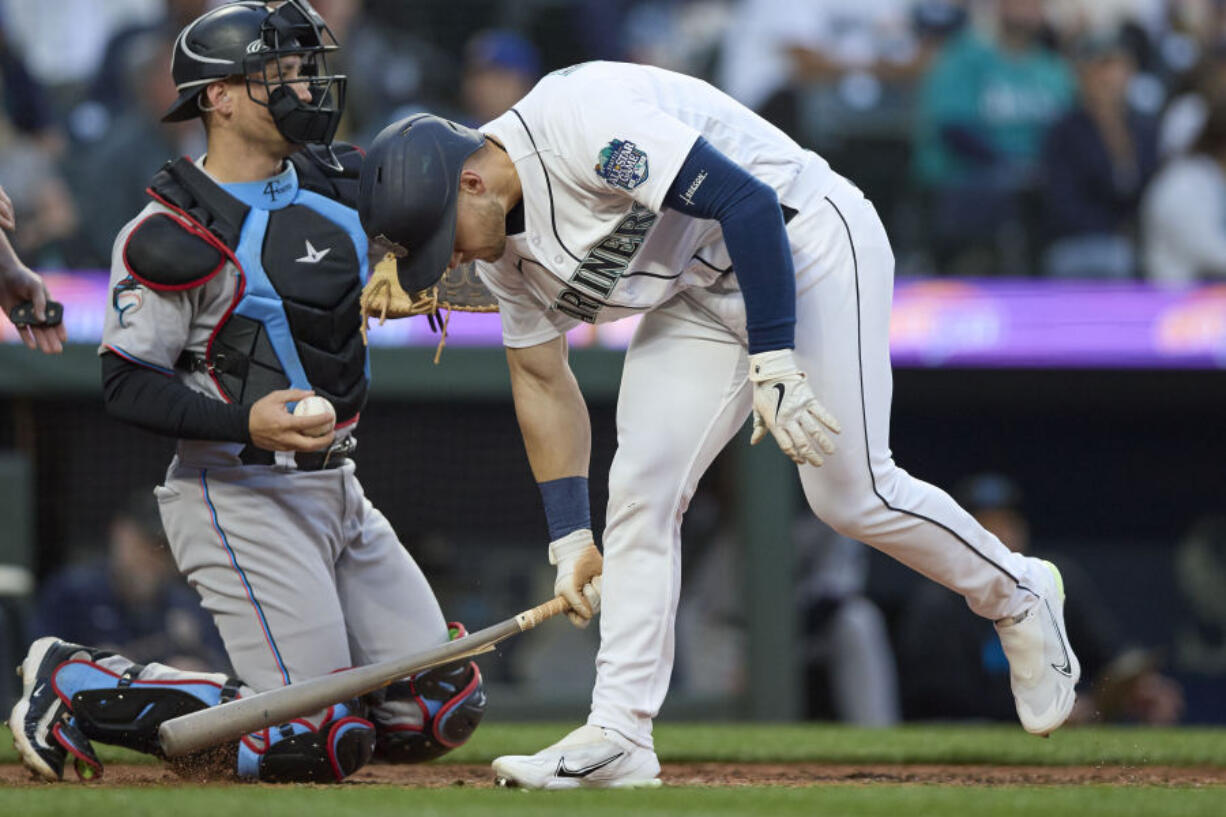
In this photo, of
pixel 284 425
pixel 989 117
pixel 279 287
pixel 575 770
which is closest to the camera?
pixel 575 770

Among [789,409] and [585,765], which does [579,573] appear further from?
[789,409]

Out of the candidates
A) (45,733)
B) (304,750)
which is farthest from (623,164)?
(45,733)

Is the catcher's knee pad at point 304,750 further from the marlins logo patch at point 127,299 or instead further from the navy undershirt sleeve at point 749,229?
the navy undershirt sleeve at point 749,229

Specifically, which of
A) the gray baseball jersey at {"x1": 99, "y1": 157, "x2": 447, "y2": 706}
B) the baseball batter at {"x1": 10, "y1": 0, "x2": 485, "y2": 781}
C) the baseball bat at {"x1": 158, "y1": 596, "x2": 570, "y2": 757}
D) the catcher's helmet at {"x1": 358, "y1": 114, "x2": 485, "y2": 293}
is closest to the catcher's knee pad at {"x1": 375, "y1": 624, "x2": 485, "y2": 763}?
the baseball batter at {"x1": 10, "y1": 0, "x2": 485, "y2": 781}

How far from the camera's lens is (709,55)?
27.0 ft

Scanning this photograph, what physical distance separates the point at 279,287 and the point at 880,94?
16.6 ft

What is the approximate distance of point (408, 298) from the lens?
12.3 feet

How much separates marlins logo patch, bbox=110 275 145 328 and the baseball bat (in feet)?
2.77

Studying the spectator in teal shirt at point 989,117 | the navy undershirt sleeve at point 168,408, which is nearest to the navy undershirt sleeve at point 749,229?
the navy undershirt sleeve at point 168,408

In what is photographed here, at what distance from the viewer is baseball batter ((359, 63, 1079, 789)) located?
10.5 feet

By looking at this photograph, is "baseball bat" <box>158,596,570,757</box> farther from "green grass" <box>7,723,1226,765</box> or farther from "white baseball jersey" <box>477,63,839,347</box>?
"green grass" <box>7,723,1226,765</box>

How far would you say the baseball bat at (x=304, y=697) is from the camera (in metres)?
3.44

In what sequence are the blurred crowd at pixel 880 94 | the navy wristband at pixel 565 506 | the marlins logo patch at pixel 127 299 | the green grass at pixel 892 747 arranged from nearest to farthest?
the marlins logo patch at pixel 127 299 < the navy wristband at pixel 565 506 < the green grass at pixel 892 747 < the blurred crowd at pixel 880 94

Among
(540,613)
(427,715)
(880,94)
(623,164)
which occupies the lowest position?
(427,715)
